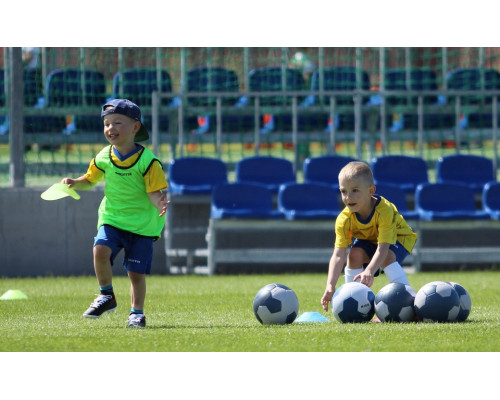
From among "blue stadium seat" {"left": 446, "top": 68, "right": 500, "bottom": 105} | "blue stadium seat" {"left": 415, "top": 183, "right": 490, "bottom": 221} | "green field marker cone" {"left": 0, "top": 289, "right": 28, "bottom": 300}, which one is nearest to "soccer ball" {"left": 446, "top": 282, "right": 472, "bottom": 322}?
"green field marker cone" {"left": 0, "top": 289, "right": 28, "bottom": 300}

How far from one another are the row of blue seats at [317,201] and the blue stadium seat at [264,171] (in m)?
0.57

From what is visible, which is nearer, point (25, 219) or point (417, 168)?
point (25, 219)

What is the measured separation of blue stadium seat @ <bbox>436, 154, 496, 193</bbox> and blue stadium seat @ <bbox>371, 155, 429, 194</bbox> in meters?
0.33

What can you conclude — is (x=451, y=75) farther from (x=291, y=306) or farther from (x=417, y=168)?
(x=291, y=306)

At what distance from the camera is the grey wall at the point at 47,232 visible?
1317 cm

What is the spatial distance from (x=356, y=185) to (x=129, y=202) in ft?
5.60

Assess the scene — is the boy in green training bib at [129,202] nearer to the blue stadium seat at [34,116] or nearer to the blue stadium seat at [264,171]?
the blue stadium seat at [264,171]

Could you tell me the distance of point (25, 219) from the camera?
1320cm

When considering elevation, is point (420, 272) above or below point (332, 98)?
below

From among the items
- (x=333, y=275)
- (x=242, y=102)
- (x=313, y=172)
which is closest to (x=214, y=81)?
(x=242, y=102)

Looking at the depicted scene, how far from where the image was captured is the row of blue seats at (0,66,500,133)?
15.4m

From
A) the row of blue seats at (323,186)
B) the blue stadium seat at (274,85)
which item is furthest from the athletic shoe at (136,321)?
the blue stadium seat at (274,85)

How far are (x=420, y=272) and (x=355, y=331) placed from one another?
7.13m

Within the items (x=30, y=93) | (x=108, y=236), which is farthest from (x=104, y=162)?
(x=30, y=93)
